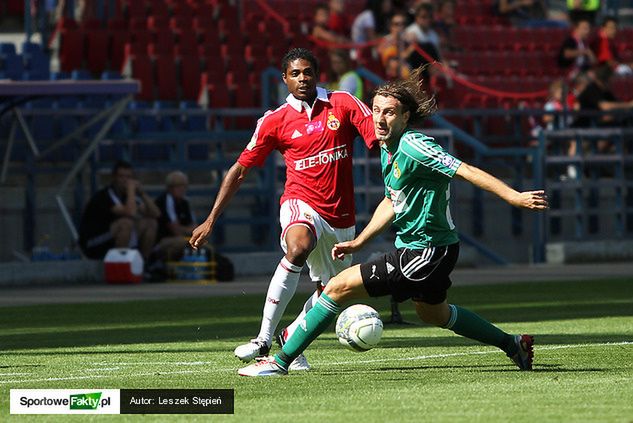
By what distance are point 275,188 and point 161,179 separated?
1811 mm

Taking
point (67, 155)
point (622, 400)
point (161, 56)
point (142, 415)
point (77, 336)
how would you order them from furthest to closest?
1. point (161, 56)
2. point (67, 155)
3. point (77, 336)
4. point (622, 400)
5. point (142, 415)

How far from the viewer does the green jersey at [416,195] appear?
34.0 feet

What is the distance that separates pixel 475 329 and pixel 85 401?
2978 mm

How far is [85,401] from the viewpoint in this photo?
8.95 meters

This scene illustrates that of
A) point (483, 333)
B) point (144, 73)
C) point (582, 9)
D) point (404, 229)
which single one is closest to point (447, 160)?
point (404, 229)

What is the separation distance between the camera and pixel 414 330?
1442cm

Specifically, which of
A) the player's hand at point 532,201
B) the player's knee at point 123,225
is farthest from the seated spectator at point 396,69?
the player's hand at point 532,201

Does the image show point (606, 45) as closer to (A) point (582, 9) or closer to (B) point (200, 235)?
(A) point (582, 9)

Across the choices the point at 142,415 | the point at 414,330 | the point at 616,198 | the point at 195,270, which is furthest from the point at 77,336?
the point at 616,198

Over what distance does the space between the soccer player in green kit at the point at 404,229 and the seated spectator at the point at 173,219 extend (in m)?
10.9

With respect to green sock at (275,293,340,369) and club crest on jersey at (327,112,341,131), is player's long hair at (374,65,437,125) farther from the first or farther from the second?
green sock at (275,293,340,369)

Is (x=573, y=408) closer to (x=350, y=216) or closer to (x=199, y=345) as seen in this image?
(x=350, y=216)

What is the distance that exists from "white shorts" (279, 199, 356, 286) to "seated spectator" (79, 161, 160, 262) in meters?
9.55

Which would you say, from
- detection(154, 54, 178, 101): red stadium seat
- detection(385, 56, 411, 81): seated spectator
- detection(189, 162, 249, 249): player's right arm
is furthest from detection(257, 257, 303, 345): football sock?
detection(154, 54, 178, 101): red stadium seat
